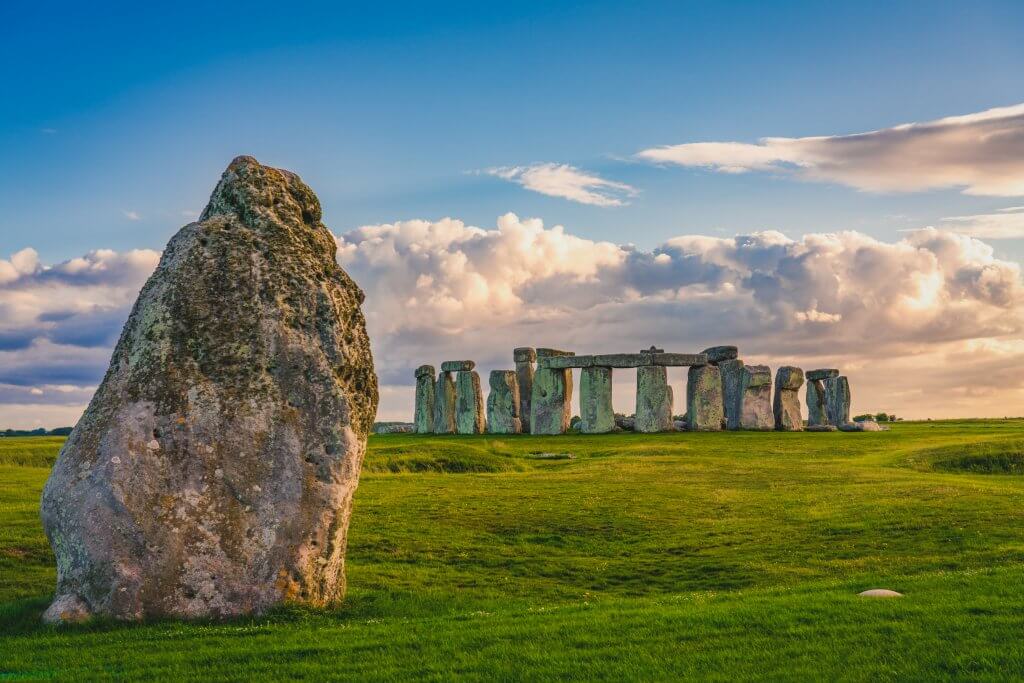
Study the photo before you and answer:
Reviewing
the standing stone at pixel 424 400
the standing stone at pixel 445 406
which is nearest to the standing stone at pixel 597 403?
the standing stone at pixel 445 406

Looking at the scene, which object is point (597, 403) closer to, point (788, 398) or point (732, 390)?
point (732, 390)

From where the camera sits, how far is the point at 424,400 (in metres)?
57.2

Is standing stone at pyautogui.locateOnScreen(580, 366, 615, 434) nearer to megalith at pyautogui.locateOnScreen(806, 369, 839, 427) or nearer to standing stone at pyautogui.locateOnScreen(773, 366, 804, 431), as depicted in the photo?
standing stone at pyautogui.locateOnScreen(773, 366, 804, 431)

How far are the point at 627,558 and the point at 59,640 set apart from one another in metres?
10.2

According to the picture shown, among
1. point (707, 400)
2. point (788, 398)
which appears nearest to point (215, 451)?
point (707, 400)

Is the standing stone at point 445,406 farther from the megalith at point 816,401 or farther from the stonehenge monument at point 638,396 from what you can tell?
the megalith at point 816,401

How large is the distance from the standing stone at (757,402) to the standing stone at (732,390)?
0.88 feet

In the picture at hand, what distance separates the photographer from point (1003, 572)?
13617 millimetres

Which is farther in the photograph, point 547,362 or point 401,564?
point 547,362

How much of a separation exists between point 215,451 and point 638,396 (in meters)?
40.4

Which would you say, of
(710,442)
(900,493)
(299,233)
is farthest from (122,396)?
(710,442)

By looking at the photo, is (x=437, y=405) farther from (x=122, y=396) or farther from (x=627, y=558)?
(x=122, y=396)

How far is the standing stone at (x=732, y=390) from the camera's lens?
5178 centimetres

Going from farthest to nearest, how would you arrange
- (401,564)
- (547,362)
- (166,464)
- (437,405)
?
(437,405) → (547,362) → (401,564) → (166,464)
